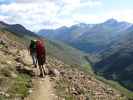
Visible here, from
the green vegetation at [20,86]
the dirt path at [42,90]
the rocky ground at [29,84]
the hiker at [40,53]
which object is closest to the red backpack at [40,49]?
the hiker at [40,53]

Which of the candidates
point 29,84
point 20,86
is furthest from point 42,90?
point 20,86

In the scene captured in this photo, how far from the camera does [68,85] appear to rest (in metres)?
25.8

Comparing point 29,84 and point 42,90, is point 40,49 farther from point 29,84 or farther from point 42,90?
point 42,90

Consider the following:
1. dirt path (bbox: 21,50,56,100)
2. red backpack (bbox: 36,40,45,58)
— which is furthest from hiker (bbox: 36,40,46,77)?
dirt path (bbox: 21,50,56,100)

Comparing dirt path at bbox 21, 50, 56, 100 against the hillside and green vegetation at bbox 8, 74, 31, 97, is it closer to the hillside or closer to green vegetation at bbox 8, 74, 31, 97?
the hillside

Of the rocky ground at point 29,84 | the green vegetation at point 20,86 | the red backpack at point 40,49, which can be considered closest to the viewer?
the green vegetation at point 20,86

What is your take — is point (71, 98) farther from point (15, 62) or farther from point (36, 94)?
point (15, 62)

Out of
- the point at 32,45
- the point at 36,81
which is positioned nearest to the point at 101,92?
the point at 36,81

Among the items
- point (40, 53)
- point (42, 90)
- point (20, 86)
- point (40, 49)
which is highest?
point (40, 49)

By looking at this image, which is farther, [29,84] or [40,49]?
[40,49]

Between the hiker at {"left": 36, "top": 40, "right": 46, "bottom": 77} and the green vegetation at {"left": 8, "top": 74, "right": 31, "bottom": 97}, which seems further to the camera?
the hiker at {"left": 36, "top": 40, "right": 46, "bottom": 77}

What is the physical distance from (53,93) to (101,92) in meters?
5.01

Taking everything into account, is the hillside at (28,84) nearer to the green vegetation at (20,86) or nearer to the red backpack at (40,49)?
the green vegetation at (20,86)

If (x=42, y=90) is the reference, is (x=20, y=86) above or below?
above
